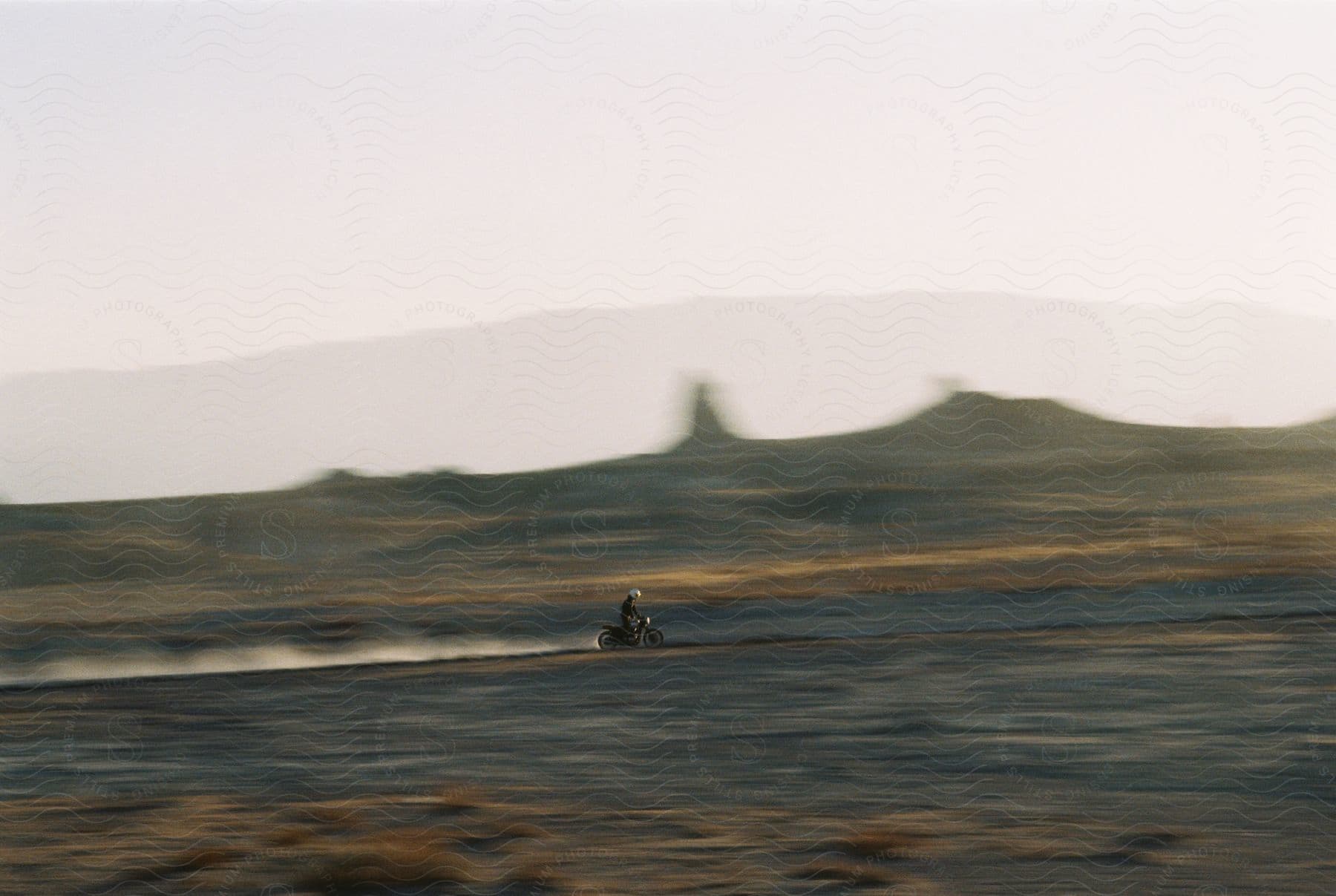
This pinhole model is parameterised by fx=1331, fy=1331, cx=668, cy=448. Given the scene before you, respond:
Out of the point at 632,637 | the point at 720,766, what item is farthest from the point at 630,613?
the point at 720,766

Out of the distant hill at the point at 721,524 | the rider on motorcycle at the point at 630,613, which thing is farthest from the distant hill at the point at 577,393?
the rider on motorcycle at the point at 630,613

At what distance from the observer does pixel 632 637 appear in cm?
328

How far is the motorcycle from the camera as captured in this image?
3277mm

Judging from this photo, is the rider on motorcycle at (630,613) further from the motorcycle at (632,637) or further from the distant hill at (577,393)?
the distant hill at (577,393)

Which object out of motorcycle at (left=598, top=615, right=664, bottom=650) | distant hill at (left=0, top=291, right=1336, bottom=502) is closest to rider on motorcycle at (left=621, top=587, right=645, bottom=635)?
motorcycle at (left=598, top=615, right=664, bottom=650)

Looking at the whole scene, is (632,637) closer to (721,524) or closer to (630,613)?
(630,613)

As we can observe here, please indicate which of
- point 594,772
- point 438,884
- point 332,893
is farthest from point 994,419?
point 332,893

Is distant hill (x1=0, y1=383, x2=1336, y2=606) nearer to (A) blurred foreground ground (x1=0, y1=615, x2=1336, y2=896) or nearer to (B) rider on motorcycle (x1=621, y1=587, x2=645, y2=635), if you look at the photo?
(B) rider on motorcycle (x1=621, y1=587, x2=645, y2=635)

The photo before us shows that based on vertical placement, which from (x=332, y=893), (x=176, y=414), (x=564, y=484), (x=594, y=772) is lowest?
(x=332, y=893)

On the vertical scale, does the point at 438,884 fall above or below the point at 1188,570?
below

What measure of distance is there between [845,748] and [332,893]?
50.0 inches

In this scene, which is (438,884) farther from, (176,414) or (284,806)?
(176,414)

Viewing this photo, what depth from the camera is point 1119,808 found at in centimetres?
324

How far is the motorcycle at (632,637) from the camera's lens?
3.28 metres
